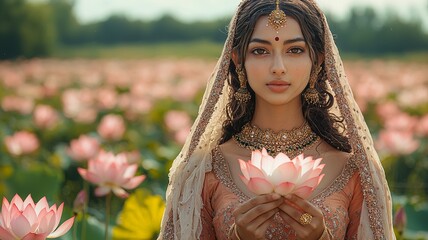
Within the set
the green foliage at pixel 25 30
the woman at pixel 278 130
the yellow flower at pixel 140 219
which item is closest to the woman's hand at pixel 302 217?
the woman at pixel 278 130

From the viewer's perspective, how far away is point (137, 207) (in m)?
3.49

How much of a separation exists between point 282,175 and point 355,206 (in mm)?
550

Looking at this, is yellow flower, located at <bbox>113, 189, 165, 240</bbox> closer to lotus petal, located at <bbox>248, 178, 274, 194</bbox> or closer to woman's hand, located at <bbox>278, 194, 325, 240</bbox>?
woman's hand, located at <bbox>278, 194, 325, 240</bbox>

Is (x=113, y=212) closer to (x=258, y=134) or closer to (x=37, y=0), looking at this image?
(x=258, y=134)

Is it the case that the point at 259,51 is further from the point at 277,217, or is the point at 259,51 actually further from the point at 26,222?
the point at 26,222

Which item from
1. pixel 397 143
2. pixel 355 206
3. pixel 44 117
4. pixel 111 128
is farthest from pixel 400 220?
pixel 44 117


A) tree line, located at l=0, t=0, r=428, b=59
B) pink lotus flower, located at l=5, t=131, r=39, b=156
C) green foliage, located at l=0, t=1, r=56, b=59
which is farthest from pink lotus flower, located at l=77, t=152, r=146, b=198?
green foliage, located at l=0, t=1, r=56, b=59

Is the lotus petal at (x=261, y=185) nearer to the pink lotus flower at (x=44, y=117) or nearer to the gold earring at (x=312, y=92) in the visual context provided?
the gold earring at (x=312, y=92)

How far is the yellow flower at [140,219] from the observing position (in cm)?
349

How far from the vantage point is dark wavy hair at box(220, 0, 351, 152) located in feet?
8.60

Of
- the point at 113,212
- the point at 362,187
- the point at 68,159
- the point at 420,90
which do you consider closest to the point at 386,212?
the point at 362,187

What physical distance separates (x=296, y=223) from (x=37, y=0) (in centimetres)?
3052

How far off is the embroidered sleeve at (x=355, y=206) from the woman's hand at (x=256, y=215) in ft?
1.23

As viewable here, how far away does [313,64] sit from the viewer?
8.66 ft
